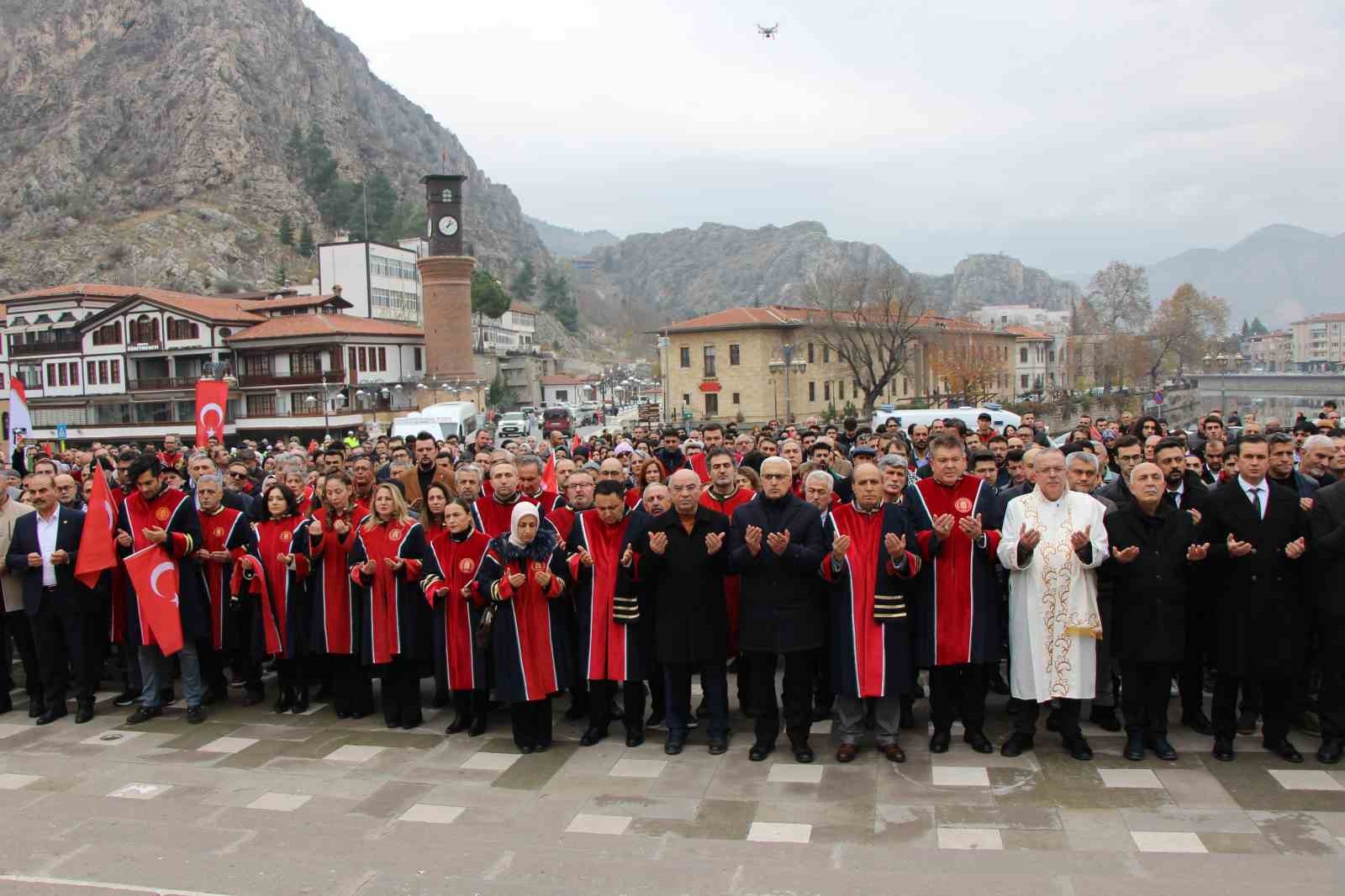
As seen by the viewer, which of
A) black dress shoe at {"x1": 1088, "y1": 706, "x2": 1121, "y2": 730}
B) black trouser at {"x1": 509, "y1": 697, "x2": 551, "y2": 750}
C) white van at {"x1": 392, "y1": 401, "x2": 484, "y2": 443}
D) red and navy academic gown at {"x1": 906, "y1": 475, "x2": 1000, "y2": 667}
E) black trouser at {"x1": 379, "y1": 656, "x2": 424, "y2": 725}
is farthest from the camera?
white van at {"x1": 392, "y1": 401, "x2": 484, "y2": 443}

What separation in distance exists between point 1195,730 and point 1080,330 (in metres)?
87.2

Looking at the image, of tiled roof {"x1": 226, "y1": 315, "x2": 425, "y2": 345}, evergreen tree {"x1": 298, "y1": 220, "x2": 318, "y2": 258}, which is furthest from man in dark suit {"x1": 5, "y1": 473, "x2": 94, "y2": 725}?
evergreen tree {"x1": 298, "y1": 220, "x2": 318, "y2": 258}

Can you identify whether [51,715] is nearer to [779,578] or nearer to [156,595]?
[156,595]

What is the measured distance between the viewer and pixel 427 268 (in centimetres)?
6556

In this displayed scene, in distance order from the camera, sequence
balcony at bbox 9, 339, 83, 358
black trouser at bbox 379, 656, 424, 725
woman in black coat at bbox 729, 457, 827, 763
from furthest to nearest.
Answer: balcony at bbox 9, 339, 83, 358 → black trouser at bbox 379, 656, 424, 725 → woman in black coat at bbox 729, 457, 827, 763

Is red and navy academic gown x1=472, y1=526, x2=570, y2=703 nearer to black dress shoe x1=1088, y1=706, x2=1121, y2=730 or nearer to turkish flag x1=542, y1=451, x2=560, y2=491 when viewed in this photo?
turkish flag x1=542, y1=451, x2=560, y2=491

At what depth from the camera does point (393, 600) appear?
817 centimetres

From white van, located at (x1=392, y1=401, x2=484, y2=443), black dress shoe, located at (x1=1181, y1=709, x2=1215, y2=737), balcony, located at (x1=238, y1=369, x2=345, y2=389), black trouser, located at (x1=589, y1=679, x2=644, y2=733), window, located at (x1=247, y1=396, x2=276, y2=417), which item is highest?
balcony, located at (x1=238, y1=369, x2=345, y2=389)

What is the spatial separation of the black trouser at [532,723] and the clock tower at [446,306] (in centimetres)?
5855

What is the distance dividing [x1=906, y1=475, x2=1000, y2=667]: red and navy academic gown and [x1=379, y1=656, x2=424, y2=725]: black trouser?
3.78 m

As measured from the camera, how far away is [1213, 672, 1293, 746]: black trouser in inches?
266

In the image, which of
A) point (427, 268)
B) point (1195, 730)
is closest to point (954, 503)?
point (1195, 730)

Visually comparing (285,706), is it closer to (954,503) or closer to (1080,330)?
(954,503)

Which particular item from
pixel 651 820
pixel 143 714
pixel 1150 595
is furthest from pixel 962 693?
pixel 143 714
